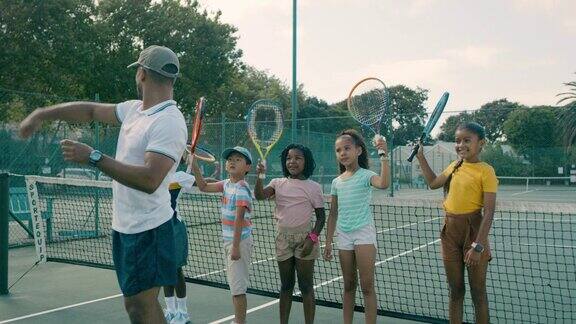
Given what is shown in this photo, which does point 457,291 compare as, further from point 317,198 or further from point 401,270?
point 401,270

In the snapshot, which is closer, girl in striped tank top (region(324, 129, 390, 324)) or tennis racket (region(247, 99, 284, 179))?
girl in striped tank top (region(324, 129, 390, 324))

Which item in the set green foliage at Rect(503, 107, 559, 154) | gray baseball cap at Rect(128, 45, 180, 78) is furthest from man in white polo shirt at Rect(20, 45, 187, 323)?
green foliage at Rect(503, 107, 559, 154)

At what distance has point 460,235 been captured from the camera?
4406 millimetres

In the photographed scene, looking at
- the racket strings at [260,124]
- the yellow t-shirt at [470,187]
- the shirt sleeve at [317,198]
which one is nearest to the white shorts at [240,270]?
the shirt sleeve at [317,198]

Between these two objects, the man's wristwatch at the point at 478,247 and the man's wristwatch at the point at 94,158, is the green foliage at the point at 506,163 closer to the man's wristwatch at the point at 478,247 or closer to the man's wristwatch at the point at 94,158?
the man's wristwatch at the point at 478,247

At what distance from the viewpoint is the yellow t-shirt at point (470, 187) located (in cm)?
429

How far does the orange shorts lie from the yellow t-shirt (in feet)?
0.16

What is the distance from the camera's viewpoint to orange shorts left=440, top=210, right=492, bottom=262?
4.35m

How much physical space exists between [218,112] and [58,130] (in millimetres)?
22037

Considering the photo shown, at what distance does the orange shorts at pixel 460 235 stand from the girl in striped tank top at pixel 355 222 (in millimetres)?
499

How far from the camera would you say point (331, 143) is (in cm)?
1939

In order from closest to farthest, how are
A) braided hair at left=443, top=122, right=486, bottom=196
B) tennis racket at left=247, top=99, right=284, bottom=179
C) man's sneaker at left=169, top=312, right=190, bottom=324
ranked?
braided hair at left=443, top=122, right=486, bottom=196, man's sneaker at left=169, top=312, right=190, bottom=324, tennis racket at left=247, top=99, right=284, bottom=179

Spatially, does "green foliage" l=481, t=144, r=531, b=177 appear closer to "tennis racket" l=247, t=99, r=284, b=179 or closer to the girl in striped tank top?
"tennis racket" l=247, t=99, r=284, b=179

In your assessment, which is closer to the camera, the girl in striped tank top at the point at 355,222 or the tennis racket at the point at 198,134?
the girl in striped tank top at the point at 355,222
